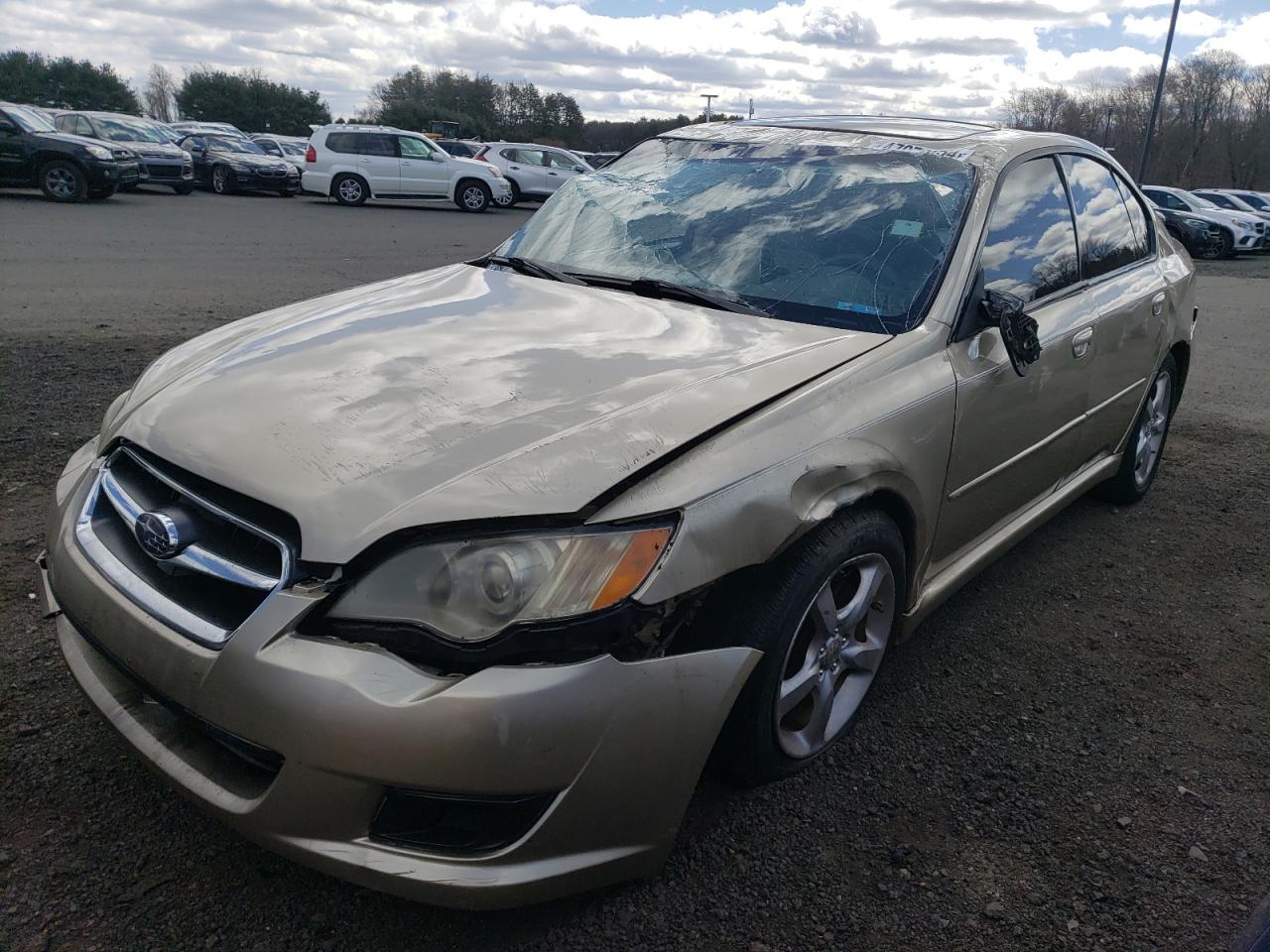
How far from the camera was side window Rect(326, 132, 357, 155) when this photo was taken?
69.2 feet

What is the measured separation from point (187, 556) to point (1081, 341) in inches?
113

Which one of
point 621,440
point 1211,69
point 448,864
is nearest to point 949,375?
point 621,440

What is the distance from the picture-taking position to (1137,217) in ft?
13.8

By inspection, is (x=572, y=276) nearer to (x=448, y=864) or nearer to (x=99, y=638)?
(x=99, y=638)

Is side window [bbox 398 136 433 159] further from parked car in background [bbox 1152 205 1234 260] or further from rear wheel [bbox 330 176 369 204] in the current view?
parked car in background [bbox 1152 205 1234 260]

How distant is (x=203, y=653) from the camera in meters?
1.78

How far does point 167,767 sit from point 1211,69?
81.3 metres

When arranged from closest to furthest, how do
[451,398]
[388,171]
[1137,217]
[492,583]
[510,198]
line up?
[492,583] → [451,398] → [1137,217] → [388,171] → [510,198]

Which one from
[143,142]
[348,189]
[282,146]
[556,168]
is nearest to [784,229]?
[348,189]

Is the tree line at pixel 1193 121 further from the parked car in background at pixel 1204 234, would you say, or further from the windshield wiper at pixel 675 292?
the windshield wiper at pixel 675 292

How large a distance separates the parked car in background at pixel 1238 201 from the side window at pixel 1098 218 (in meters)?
24.3

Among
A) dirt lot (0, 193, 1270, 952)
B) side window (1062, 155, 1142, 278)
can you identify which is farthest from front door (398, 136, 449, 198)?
side window (1062, 155, 1142, 278)

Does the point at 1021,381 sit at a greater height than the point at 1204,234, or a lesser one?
greater

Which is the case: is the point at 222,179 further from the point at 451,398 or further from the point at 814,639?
the point at 814,639
